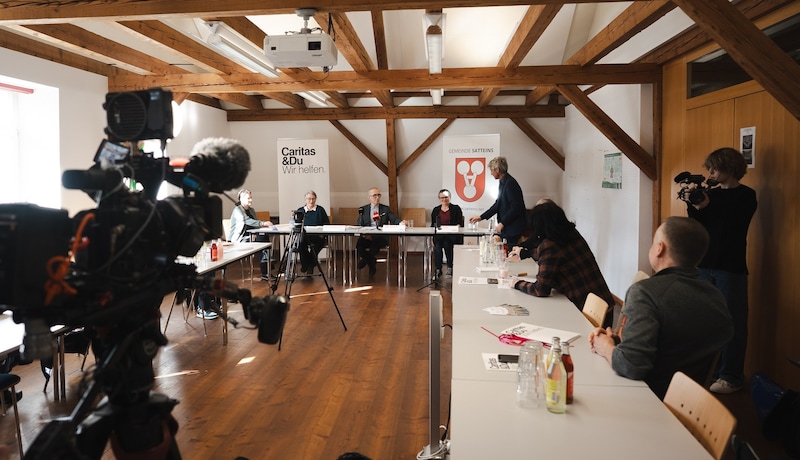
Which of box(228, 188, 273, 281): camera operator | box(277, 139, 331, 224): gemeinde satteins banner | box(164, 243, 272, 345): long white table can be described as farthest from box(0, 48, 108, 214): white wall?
box(277, 139, 331, 224): gemeinde satteins banner

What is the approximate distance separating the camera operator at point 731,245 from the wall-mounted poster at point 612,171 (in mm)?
2703

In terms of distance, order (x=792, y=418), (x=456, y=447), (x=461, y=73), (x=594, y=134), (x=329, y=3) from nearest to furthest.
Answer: (x=456, y=447) < (x=792, y=418) < (x=329, y=3) < (x=461, y=73) < (x=594, y=134)

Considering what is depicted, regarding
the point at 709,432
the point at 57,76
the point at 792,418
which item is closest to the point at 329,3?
the point at 709,432

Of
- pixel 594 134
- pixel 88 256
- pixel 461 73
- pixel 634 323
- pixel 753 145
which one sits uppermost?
pixel 461 73

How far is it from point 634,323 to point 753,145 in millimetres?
2347

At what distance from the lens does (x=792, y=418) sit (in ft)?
8.36

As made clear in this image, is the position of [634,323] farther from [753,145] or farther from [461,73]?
[461,73]

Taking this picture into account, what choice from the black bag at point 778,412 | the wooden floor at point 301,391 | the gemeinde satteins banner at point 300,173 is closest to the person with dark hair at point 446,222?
the gemeinde satteins banner at point 300,173

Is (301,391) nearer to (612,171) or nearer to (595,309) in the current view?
(595,309)

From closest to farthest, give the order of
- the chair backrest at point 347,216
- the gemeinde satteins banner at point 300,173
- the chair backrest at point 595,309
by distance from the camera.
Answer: the chair backrest at point 595,309
the gemeinde satteins banner at point 300,173
the chair backrest at point 347,216

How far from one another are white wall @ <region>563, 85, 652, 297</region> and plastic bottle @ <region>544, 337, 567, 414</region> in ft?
13.7

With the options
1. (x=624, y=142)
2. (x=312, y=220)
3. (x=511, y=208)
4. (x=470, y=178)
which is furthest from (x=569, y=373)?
(x=470, y=178)

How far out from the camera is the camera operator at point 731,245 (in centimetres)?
319

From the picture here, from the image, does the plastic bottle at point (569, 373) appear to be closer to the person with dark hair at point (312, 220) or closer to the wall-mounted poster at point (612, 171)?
the wall-mounted poster at point (612, 171)
